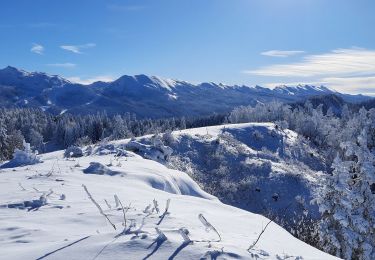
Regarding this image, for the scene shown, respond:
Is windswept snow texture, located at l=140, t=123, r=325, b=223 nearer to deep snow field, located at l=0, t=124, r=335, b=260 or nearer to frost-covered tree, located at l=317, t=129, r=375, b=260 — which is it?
frost-covered tree, located at l=317, t=129, r=375, b=260

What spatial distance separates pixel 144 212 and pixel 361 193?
13.3 meters

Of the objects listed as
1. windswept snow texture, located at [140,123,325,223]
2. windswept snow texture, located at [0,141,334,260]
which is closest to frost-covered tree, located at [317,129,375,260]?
windswept snow texture, located at [0,141,334,260]

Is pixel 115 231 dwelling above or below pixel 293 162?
above

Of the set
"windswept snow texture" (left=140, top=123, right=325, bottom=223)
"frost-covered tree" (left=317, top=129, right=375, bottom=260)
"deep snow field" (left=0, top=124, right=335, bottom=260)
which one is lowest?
"windswept snow texture" (left=140, top=123, right=325, bottom=223)

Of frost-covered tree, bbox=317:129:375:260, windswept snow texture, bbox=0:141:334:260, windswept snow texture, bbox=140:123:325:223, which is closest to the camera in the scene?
windswept snow texture, bbox=0:141:334:260

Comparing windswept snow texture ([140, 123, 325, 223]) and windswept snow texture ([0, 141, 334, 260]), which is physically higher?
windswept snow texture ([0, 141, 334, 260])

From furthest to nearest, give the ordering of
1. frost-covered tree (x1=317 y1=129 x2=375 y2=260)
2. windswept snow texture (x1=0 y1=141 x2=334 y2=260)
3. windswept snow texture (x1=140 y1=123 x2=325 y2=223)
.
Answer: windswept snow texture (x1=140 y1=123 x2=325 y2=223) → frost-covered tree (x1=317 y1=129 x2=375 y2=260) → windswept snow texture (x1=0 y1=141 x2=334 y2=260)

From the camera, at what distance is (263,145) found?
194 feet

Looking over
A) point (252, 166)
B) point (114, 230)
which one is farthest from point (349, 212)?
point (252, 166)

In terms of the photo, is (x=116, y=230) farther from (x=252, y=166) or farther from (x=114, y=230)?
(x=252, y=166)

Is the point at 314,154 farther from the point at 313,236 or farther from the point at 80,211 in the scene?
the point at 80,211

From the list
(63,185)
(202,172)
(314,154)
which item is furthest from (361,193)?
(314,154)

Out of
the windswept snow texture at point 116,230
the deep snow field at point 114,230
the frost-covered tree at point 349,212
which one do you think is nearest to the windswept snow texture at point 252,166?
the frost-covered tree at point 349,212

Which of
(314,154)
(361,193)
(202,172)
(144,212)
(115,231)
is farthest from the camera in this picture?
(314,154)
